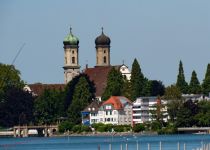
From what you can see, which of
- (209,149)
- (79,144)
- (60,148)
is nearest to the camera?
(209,149)

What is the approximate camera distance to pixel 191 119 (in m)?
200

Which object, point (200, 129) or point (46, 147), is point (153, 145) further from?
point (200, 129)

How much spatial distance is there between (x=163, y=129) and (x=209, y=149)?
3322 inches

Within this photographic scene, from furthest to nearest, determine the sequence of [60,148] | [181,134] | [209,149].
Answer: [181,134] < [60,148] < [209,149]

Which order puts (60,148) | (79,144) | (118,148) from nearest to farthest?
1. (118,148)
2. (60,148)
3. (79,144)

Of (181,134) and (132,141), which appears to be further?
(181,134)

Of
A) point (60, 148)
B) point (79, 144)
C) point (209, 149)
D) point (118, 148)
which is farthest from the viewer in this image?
point (79, 144)

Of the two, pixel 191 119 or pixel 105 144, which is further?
pixel 191 119

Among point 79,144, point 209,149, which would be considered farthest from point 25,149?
point 209,149

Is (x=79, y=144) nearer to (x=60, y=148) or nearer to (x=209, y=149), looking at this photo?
(x=60, y=148)

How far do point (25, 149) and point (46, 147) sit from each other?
22.4 ft

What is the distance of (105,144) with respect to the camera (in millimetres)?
153500

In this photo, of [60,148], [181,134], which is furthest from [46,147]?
[181,134]

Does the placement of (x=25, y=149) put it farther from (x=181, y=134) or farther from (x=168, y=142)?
(x=181, y=134)
